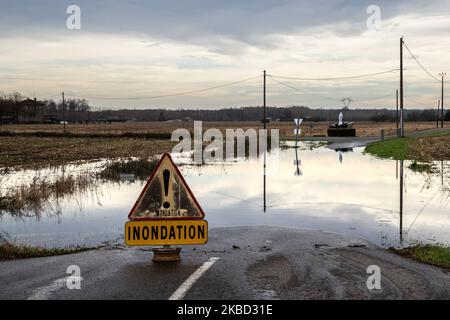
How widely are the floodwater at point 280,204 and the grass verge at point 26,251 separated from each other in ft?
2.46

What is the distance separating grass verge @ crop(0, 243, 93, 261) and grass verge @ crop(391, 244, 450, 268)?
17.6 feet

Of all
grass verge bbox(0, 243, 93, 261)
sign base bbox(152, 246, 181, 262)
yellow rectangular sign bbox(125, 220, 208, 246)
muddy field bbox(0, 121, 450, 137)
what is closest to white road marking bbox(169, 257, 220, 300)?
yellow rectangular sign bbox(125, 220, 208, 246)

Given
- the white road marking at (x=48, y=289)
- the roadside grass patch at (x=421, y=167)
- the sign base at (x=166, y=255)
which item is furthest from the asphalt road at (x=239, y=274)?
the roadside grass patch at (x=421, y=167)

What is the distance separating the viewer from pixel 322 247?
28.4 feet

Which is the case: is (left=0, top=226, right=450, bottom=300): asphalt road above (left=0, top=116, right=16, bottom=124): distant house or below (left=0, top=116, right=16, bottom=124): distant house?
below

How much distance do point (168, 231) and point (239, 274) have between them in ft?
4.56

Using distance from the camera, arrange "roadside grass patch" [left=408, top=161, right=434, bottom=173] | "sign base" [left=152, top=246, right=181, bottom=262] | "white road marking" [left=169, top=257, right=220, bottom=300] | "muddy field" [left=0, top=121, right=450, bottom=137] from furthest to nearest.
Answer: "muddy field" [left=0, top=121, right=450, bottom=137], "roadside grass patch" [left=408, top=161, right=434, bottom=173], "sign base" [left=152, top=246, right=181, bottom=262], "white road marking" [left=169, top=257, right=220, bottom=300]

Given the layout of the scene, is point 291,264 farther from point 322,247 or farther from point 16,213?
point 16,213

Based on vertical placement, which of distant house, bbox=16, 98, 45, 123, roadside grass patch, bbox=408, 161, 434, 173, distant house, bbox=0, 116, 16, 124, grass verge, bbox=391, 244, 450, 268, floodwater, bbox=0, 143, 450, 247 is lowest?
floodwater, bbox=0, 143, 450, 247

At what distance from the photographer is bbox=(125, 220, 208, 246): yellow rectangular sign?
7637 millimetres

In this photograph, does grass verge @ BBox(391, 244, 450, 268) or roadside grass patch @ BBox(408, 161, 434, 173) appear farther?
roadside grass patch @ BBox(408, 161, 434, 173)

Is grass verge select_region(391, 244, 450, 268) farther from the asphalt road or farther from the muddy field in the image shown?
the muddy field

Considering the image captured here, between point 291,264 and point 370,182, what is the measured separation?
11.4m
